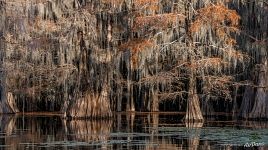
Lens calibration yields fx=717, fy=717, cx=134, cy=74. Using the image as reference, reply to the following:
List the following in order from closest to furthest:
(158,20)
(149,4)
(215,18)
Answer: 1. (215,18)
2. (158,20)
3. (149,4)

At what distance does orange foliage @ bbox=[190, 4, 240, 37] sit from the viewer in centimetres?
2648

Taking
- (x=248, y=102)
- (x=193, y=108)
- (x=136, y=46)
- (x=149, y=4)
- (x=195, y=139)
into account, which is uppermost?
(x=149, y=4)

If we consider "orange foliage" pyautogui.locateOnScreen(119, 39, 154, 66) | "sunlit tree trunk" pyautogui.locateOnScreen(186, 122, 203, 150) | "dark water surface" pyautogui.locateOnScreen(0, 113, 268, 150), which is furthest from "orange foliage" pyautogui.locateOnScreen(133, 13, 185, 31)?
"sunlit tree trunk" pyautogui.locateOnScreen(186, 122, 203, 150)

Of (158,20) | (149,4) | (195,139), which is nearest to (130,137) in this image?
(195,139)

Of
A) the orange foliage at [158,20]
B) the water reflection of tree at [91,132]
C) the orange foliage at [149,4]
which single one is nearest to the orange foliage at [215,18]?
the orange foliage at [158,20]

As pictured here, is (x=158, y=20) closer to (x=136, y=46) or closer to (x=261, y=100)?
(x=136, y=46)

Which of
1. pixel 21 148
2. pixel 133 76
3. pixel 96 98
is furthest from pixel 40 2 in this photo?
pixel 21 148

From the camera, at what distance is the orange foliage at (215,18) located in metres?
26.5

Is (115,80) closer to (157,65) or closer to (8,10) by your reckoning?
(157,65)

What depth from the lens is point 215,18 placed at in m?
26.6

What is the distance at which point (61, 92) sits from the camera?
116 feet

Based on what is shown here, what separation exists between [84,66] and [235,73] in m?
7.27

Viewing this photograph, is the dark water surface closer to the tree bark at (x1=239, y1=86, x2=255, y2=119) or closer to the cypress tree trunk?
the cypress tree trunk

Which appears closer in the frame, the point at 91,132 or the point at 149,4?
the point at 91,132
